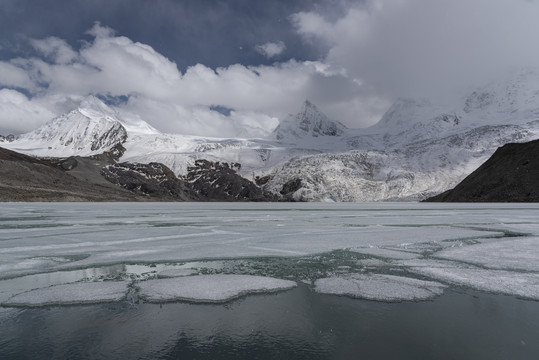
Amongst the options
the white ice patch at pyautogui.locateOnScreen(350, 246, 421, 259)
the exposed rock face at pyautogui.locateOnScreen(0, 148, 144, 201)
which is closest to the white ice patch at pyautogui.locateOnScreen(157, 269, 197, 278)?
the white ice patch at pyautogui.locateOnScreen(350, 246, 421, 259)

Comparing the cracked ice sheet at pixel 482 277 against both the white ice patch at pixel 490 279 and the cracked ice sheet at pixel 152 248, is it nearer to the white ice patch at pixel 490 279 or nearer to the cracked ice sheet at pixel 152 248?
the white ice patch at pixel 490 279

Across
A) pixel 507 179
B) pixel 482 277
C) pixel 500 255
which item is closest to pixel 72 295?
pixel 482 277

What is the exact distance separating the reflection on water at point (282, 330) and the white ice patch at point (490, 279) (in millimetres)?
645

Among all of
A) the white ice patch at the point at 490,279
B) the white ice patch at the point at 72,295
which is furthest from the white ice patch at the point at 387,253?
the white ice patch at the point at 72,295

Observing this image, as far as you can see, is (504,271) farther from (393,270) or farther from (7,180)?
(7,180)

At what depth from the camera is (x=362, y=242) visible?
1772 centimetres

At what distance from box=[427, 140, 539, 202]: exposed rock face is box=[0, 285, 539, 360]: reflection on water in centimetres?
10866

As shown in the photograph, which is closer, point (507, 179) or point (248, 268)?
point (248, 268)

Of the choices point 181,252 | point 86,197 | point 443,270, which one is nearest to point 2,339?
point 181,252

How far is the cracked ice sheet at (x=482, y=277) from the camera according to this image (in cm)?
888

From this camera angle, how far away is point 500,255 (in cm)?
1341

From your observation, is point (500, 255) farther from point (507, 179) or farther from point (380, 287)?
point (507, 179)

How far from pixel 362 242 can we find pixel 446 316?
416 inches

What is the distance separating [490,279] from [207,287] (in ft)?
24.1
